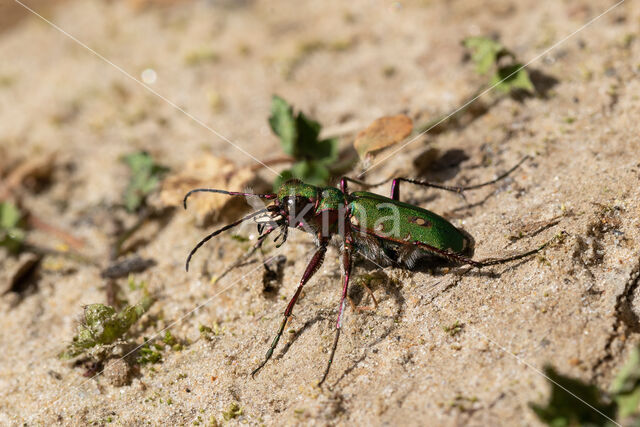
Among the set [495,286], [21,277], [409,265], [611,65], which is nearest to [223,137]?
[21,277]

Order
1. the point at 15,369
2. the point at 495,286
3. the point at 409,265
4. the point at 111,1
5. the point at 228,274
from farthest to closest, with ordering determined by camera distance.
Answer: the point at 111,1 < the point at 228,274 < the point at 15,369 < the point at 409,265 < the point at 495,286

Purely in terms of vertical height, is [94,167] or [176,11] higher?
[176,11]

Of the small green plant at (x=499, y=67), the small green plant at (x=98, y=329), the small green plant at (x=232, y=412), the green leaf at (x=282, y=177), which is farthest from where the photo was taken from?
the small green plant at (x=499, y=67)

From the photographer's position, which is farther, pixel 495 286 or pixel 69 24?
pixel 69 24

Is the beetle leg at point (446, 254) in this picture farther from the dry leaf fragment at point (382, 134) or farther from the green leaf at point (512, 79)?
the green leaf at point (512, 79)

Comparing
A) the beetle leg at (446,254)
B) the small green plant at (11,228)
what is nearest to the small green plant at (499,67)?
the beetle leg at (446,254)

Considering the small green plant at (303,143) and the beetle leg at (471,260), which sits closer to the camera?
the beetle leg at (471,260)

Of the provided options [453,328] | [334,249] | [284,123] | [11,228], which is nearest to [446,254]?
[453,328]

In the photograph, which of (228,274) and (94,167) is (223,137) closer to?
(94,167)
